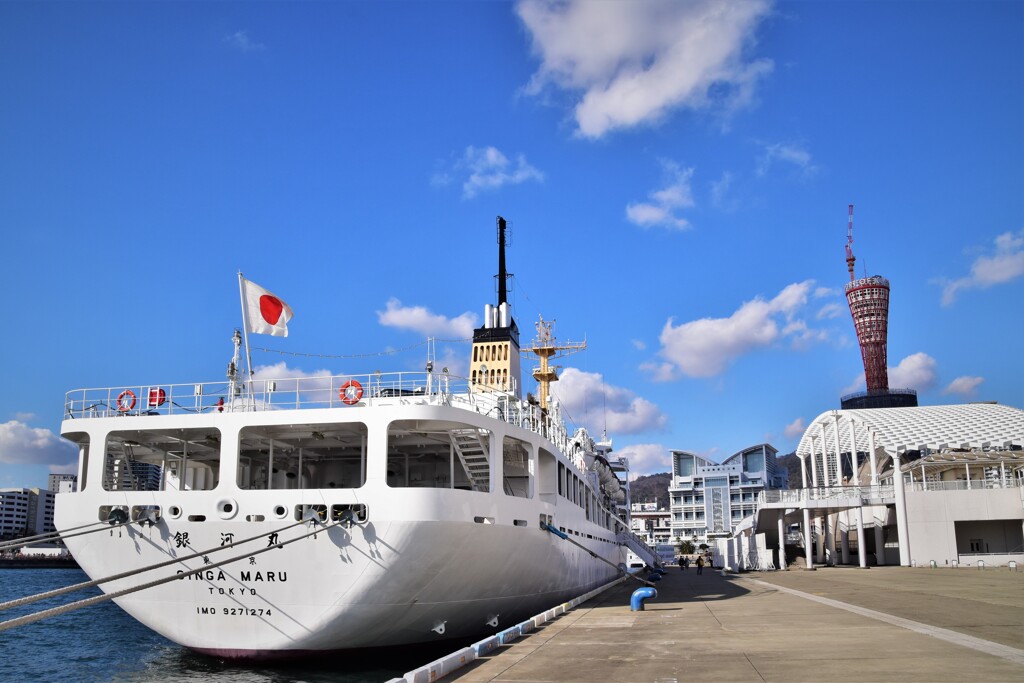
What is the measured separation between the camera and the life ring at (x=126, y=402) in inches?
672

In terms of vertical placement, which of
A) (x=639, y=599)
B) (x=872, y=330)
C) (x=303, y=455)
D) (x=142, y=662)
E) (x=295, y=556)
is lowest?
(x=142, y=662)

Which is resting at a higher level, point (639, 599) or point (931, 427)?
point (931, 427)

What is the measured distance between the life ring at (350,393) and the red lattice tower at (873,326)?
155754 mm

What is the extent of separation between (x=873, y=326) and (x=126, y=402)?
160 m

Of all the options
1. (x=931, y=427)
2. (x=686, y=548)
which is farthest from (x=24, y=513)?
(x=931, y=427)

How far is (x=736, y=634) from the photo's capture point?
49.3 feet

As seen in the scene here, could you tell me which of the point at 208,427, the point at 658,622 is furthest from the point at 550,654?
the point at 208,427

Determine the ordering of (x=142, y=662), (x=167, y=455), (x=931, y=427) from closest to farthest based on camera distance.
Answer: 1. (x=142, y=662)
2. (x=167, y=455)
3. (x=931, y=427)

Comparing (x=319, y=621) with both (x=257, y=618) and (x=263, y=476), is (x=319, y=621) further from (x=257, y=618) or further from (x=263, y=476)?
(x=263, y=476)

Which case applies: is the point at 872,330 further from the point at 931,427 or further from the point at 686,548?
the point at 931,427

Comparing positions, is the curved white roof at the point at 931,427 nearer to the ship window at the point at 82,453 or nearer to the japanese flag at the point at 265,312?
the japanese flag at the point at 265,312

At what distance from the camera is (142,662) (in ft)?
61.9

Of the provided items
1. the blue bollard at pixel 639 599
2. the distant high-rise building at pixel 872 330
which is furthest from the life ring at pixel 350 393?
the distant high-rise building at pixel 872 330

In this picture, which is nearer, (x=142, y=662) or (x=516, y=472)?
(x=142, y=662)
